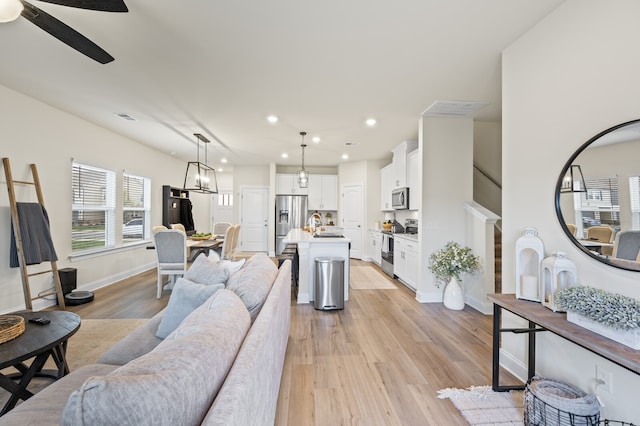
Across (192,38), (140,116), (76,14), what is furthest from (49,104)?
(192,38)

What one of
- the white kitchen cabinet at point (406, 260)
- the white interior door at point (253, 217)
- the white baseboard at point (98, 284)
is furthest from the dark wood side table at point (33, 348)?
the white interior door at point (253, 217)

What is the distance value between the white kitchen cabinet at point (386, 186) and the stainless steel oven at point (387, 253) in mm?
751

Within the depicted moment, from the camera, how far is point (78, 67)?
2697mm

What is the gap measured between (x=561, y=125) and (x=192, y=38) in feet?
9.25

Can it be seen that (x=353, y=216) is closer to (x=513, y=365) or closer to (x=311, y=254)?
(x=311, y=254)

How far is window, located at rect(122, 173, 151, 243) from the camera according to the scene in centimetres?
541

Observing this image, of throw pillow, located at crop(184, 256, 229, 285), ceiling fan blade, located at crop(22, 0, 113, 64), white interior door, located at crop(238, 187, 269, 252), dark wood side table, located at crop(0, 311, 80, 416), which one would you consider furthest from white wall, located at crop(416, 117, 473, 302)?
white interior door, located at crop(238, 187, 269, 252)

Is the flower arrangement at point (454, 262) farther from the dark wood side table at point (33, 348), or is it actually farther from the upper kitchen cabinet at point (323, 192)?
the upper kitchen cabinet at point (323, 192)

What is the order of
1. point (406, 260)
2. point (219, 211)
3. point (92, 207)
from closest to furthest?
1. point (92, 207)
2. point (406, 260)
3. point (219, 211)

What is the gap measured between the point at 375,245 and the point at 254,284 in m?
5.26

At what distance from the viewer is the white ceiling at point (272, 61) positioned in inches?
77.8

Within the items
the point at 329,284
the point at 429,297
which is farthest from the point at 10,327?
the point at 429,297

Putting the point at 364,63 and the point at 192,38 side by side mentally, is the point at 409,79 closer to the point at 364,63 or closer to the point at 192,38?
the point at 364,63

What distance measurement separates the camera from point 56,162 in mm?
3873
